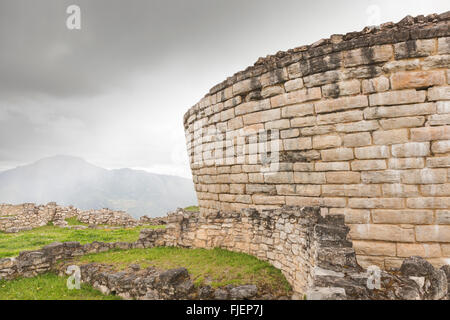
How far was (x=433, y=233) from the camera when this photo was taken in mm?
5410

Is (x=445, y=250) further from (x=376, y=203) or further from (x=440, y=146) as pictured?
(x=440, y=146)

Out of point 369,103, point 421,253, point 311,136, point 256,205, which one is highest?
point 369,103

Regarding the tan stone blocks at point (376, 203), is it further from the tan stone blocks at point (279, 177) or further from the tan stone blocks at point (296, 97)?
the tan stone blocks at point (296, 97)

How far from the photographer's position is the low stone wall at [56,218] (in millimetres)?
18000

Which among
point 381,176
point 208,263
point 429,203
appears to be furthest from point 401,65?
point 208,263

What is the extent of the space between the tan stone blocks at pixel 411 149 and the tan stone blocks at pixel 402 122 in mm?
380

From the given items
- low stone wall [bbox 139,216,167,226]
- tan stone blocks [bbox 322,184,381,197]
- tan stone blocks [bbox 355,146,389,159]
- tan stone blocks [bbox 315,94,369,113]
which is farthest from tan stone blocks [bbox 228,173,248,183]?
low stone wall [bbox 139,216,167,226]

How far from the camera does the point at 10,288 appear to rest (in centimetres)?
689

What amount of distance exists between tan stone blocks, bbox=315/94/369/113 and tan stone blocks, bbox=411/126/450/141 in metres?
1.11

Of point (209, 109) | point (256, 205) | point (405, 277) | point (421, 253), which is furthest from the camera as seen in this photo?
point (209, 109)

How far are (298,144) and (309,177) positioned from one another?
838 mm
